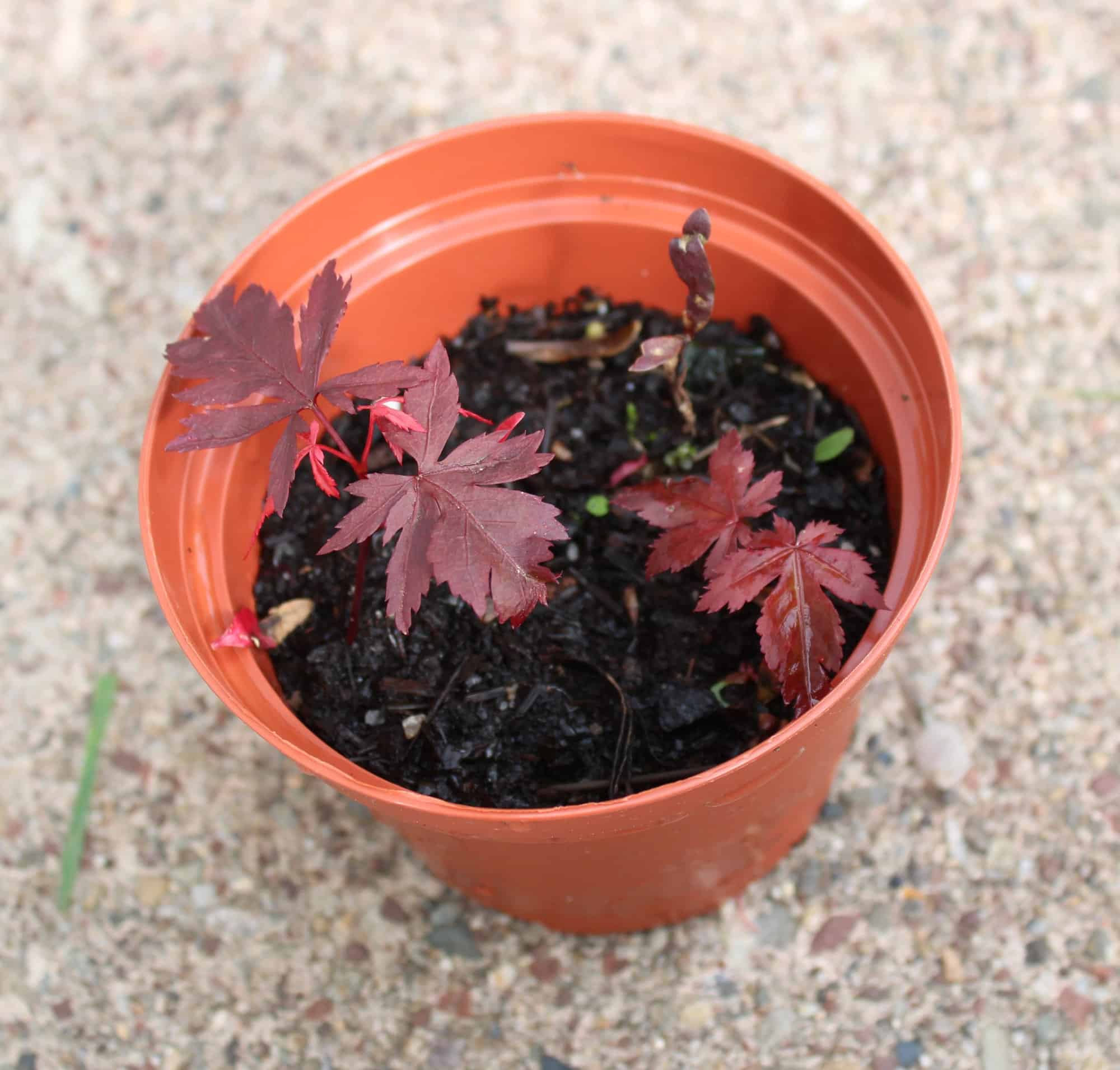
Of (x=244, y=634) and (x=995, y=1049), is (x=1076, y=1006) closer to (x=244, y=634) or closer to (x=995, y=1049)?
(x=995, y=1049)

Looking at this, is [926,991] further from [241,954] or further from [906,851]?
[241,954]

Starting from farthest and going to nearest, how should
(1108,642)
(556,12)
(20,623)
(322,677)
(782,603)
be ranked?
1. (556,12)
2. (20,623)
3. (1108,642)
4. (322,677)
5. (782,603)

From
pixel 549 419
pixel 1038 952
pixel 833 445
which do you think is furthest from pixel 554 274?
pixel 1038 952

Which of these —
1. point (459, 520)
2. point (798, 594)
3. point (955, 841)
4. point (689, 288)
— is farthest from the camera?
point (955, 841)

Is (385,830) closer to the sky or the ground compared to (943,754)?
closer to the ground

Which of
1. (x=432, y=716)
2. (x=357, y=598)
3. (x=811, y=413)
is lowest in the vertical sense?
(x=432, y=716)

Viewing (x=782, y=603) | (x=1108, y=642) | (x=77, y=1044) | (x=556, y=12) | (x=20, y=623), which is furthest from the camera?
(x=556, y=12)

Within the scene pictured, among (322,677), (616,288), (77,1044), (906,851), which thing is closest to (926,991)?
(906,851)
